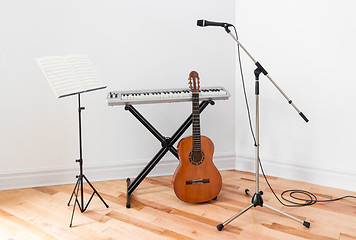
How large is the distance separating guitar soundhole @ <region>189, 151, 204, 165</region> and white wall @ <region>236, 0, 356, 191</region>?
0.93 m

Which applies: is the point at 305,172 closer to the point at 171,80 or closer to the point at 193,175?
the point at 193,175

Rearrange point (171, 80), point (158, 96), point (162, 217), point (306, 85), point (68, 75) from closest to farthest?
point (68, 75), point (162, 217), point (158, 96), point (306, 85), point (171, 80)

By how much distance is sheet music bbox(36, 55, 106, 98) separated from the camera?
1890 mm

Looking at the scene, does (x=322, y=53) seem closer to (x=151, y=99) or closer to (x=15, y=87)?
(x=151, y=99)

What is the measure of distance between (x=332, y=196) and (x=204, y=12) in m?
1.97

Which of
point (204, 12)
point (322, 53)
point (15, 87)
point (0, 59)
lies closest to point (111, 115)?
point (15, 87)

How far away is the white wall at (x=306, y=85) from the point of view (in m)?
2.57

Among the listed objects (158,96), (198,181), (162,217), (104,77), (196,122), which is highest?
(104,77)

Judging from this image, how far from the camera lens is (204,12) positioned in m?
3.00

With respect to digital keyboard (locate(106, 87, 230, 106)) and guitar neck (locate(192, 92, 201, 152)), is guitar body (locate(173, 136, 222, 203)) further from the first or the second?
digital keyboard (locate(106, 87, 230, 106))

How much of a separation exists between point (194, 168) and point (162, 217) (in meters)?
0.43

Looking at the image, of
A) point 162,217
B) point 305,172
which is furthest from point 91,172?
point 305,172

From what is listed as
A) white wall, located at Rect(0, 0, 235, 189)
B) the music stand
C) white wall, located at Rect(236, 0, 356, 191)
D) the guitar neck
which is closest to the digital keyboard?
the guitar neck

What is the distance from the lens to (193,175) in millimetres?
2359
